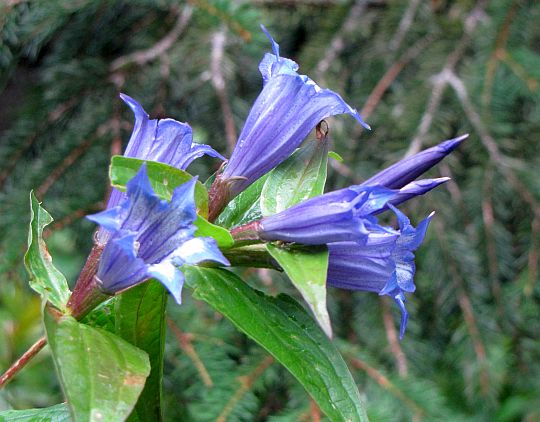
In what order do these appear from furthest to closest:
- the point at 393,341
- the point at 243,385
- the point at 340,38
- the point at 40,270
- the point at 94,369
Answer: the point at 340,38 < the point at 393,341 < the point at 243,385 < the point at 40,270 < the point at 94,369

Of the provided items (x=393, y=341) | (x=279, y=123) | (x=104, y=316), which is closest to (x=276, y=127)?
(x=279, y=123)

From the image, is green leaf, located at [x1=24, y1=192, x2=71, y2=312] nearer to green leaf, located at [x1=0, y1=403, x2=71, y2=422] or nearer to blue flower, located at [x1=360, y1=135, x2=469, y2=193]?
green leaf, located at [x1=0, y1=403, x2=71, y2=422]

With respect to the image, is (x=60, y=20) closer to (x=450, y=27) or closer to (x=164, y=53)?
(x=164, y=53)

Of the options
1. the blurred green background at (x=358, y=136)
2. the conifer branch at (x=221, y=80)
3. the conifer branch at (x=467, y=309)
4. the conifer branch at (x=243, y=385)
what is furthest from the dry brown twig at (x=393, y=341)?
the conifer branch at (x=221, y=80)

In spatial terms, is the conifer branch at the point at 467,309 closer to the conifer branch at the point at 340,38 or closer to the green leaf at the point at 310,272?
the conifer branch at the point at 340,38

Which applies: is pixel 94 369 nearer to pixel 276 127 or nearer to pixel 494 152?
pixel 276 127

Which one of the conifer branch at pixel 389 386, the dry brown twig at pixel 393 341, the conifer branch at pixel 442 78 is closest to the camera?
the conifer branch at pixel 389 386
